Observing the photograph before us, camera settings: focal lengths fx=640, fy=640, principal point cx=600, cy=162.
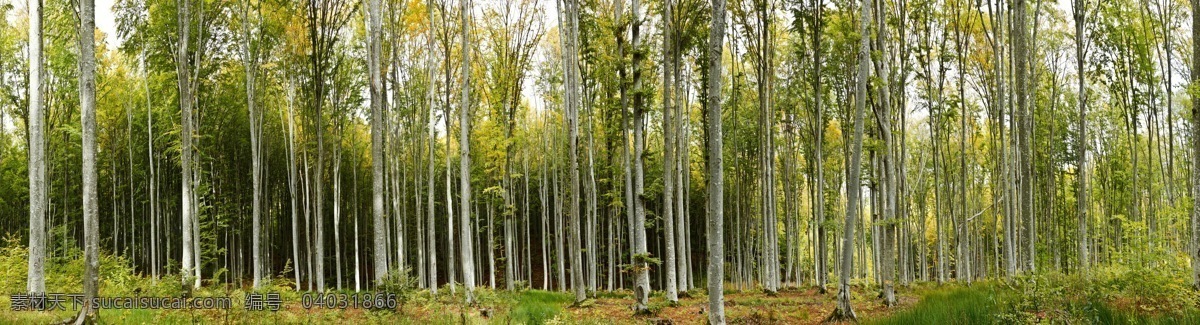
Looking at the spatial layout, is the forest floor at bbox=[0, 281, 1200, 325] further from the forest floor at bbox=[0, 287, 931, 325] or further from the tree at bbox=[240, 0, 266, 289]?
the tree at bbox=[240, 0, 266, 289]

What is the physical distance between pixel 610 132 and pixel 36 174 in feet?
29.8

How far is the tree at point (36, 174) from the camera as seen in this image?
875 cm

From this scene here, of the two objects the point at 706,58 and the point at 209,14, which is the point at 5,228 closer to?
the point at 209,14

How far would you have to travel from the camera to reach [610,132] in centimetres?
1307


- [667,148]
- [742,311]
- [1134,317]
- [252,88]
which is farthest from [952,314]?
[252,88]

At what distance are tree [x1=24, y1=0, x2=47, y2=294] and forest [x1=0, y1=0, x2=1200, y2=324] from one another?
1.6 inches

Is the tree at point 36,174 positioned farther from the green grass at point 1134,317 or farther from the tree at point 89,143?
the green grass at point 1134,317

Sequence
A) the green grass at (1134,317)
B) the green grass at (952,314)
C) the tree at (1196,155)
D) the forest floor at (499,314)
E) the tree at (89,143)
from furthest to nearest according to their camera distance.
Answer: the tree at (1196,155) < the forest floor at (499,314) < the tree at (89,143) < the green grass at (952,314) < the green grass at (1134,317)

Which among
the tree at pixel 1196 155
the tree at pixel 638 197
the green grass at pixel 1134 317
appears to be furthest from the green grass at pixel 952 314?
the tree at pixel 638 197

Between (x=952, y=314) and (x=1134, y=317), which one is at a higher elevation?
(x=1134, y=317)

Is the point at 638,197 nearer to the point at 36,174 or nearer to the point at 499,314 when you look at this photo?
the point at 499,314

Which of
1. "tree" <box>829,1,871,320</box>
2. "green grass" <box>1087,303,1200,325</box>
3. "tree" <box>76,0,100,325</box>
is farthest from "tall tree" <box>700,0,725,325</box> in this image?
"tree" <box>76,0,100,325</box>

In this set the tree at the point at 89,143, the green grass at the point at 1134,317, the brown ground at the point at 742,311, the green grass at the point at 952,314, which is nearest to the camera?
the green grass at the point at 1134,317

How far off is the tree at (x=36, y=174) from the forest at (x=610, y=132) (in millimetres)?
42
